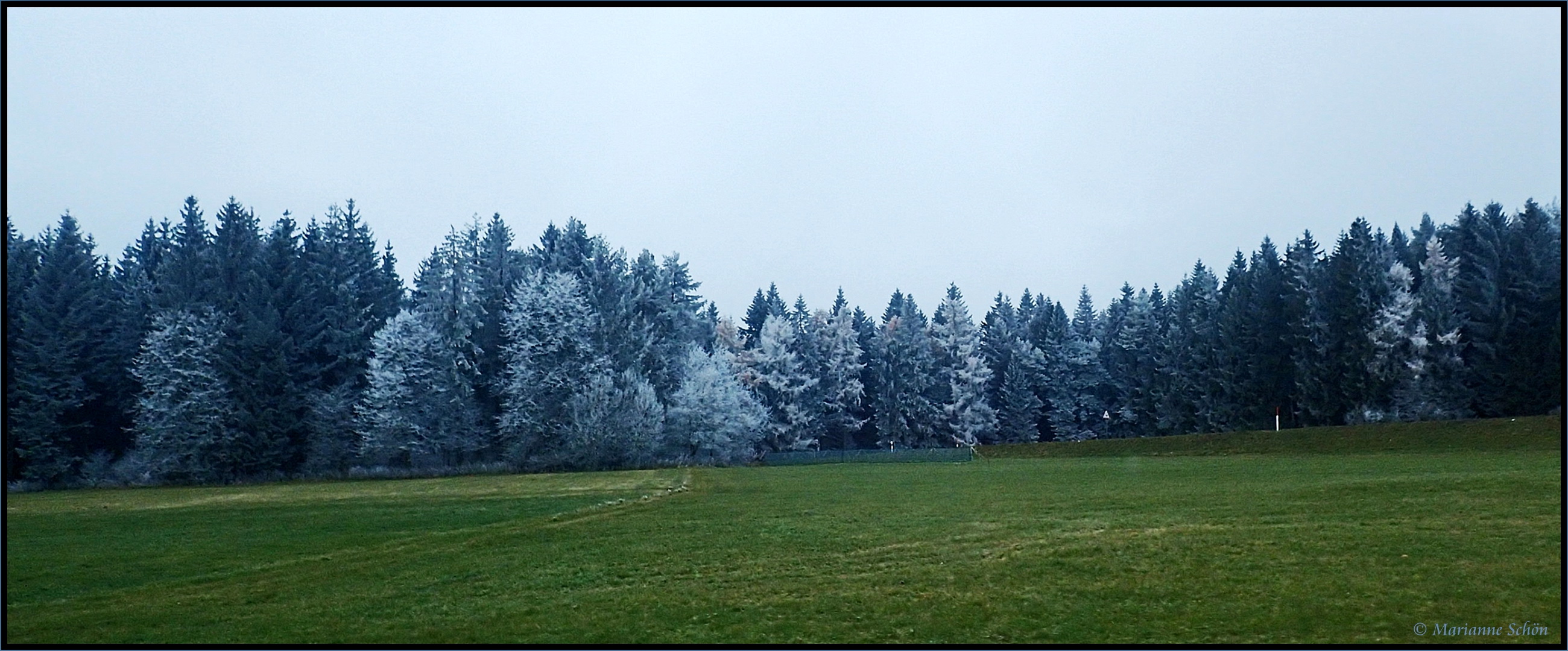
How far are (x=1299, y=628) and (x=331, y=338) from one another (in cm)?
6413

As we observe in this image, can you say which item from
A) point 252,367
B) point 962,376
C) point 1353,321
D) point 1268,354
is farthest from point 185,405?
point 1353,321

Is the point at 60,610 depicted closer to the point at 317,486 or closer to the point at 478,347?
the point at 317,486

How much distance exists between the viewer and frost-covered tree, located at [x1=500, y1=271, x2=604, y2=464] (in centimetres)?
6425

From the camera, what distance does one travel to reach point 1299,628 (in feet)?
38.7

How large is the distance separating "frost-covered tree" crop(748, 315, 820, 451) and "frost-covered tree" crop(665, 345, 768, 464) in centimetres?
1132

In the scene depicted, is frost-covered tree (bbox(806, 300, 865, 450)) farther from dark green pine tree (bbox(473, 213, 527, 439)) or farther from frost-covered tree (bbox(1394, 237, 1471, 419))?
frost-covered tree (bbox(1394, 237, 1471, 419))

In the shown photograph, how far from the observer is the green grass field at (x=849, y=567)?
1270cm

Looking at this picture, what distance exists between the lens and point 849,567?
16844 mm

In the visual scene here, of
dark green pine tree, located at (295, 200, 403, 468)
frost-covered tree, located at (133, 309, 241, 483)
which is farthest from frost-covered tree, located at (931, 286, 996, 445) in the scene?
frost-covered tree, located at (133, 309, 241, 483)

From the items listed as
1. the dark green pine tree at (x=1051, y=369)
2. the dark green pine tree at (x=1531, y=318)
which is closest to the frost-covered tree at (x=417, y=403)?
the dark green pine tree at (x=1051, y=369)

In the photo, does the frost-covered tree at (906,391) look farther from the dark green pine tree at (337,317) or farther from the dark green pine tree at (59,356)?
the dark green pine tree at (59,356)

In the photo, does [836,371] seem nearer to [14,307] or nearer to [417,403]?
[417,403]

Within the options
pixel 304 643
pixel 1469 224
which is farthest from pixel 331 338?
pixel 1469 224

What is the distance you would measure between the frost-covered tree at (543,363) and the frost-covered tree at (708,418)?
6330 mm
